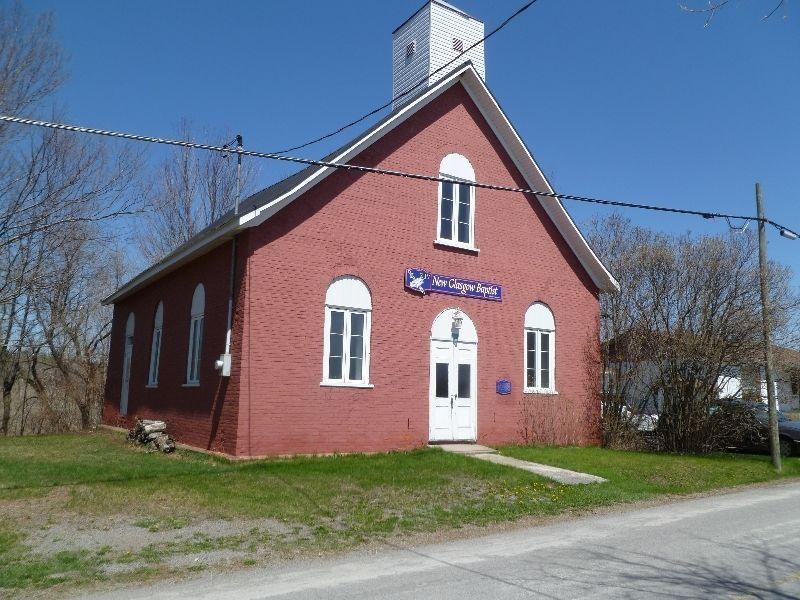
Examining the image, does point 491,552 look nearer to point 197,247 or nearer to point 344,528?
point 344,528

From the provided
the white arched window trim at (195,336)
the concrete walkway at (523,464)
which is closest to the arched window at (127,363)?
the white arched window trim at (195,336)

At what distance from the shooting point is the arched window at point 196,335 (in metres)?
16.4

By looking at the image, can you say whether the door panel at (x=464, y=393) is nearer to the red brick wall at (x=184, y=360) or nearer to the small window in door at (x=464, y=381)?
the small window in door at (x=464, y=381)

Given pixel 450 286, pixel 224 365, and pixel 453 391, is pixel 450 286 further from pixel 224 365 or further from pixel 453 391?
pixel 224 365

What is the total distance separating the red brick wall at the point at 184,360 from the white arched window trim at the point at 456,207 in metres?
5.05

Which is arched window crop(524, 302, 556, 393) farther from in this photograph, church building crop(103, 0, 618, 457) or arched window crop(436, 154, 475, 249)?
arched window crop(436, 154, 475, 249)

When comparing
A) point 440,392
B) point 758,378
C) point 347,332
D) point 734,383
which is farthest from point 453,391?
point 758,378

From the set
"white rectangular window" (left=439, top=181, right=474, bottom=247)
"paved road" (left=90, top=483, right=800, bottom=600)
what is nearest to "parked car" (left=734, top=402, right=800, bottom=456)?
"white rectangular window" (left=439, top=181, right=474, bottom=247)

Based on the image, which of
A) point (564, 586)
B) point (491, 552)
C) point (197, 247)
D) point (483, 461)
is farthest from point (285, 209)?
point (564, 586)

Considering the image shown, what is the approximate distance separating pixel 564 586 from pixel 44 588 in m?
4.60

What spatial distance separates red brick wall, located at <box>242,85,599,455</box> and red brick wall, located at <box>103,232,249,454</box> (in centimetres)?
83

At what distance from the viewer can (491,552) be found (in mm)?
7816

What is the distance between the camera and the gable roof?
14258 millimetres

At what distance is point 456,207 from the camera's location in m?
17.3
